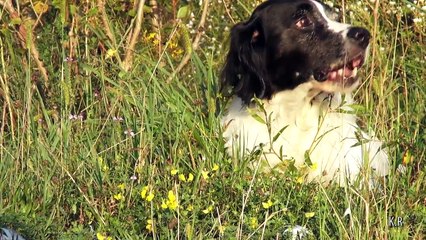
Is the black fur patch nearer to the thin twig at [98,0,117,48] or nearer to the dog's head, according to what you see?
the dog's head

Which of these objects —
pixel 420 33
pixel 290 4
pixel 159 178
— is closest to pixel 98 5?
pixel 290 4

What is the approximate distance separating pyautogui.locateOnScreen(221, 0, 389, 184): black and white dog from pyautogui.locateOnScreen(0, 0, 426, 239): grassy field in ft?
0.43

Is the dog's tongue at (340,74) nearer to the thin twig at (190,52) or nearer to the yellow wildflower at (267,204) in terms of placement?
the thin twig at (190,52)

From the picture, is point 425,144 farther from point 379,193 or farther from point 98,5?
point 98,5

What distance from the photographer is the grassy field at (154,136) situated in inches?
154

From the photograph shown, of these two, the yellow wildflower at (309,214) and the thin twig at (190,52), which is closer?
the yellow wildflower at (309,214)

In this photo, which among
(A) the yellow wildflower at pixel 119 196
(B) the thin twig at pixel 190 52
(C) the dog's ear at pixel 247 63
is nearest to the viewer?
(A) the yellow wildflower at pixel 119 196

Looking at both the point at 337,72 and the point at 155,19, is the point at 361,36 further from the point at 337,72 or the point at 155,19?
the point at 155,19

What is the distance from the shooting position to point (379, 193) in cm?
413

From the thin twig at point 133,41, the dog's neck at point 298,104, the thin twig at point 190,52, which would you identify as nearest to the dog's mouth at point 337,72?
the dog's neck at point 298,104

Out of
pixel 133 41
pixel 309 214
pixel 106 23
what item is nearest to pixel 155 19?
pixel 133 41

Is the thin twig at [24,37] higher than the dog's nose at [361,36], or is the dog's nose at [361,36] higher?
the dog's nose at [361,36]

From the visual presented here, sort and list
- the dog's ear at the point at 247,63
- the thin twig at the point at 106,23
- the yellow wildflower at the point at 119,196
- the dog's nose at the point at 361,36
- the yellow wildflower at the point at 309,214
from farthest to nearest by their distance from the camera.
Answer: the thin twig at the point at 106,23, the dog's ear at the point at 247,63, the dog's nose at the point at 361,36, the yellow wildflower at the point at 119,196, the yellow wildflower at the point at 309,214

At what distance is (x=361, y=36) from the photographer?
Answer: 466 cm
